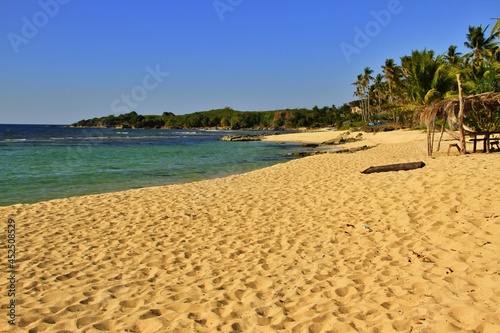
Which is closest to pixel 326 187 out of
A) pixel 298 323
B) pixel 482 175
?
pixel 482 175

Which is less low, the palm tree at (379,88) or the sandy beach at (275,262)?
the palm tree at (379,88)

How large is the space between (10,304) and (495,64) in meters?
29.4

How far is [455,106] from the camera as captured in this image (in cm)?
1473

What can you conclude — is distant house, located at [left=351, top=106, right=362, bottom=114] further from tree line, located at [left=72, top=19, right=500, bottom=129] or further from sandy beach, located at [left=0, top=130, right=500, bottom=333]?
sandy beach, located at [left=0, top=130, right=500, bottom=333]

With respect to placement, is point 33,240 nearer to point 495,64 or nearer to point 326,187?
point 326,187

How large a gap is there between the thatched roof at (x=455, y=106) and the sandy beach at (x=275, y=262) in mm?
6280

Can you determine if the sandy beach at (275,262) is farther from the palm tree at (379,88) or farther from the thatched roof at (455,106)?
the palm tree at (379,88)

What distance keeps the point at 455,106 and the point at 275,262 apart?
1306 cm

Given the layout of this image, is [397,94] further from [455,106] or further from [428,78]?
[455,106]

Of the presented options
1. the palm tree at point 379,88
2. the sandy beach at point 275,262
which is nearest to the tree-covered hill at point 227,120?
the palm tree at point 379,88

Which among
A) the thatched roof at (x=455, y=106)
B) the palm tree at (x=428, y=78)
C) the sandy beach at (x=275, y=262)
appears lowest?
the sandy beach at (x=275, y=262)

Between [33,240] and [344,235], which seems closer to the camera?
[344,235]

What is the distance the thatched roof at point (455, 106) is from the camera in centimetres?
1399

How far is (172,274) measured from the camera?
5059 millimetres
